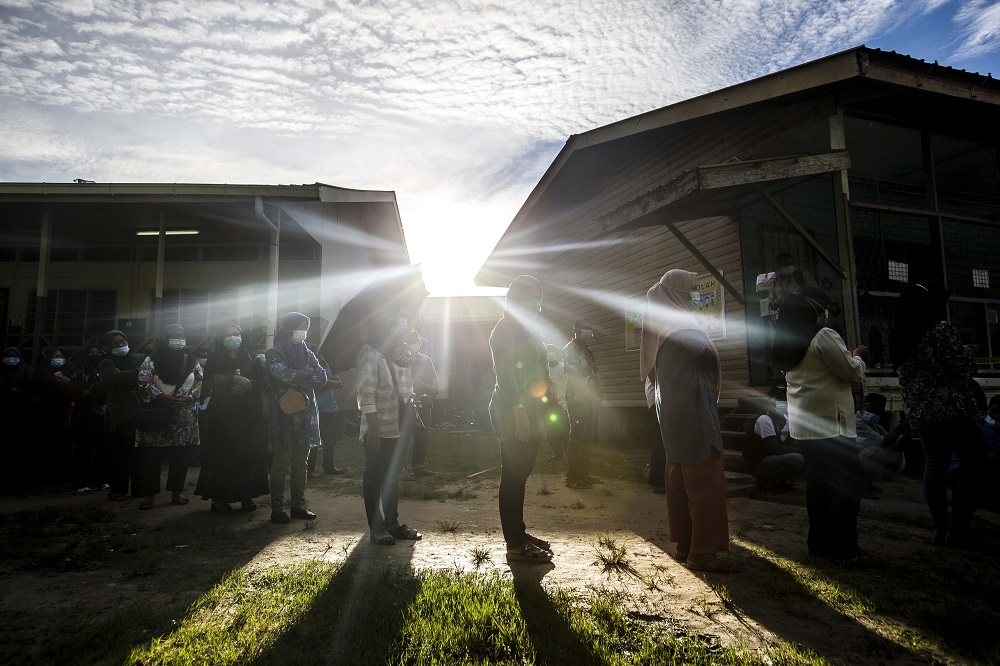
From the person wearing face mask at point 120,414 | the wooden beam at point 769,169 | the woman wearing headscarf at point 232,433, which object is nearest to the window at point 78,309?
the person wearing face mask at point 120,414

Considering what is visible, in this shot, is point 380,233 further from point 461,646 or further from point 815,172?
point 461,646

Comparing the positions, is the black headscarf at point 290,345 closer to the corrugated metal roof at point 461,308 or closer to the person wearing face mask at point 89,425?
the person wearing face mask at point 89,425

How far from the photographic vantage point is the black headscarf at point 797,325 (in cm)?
396

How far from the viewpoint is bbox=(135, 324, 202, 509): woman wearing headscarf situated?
611cm

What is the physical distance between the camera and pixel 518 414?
3.90 meters

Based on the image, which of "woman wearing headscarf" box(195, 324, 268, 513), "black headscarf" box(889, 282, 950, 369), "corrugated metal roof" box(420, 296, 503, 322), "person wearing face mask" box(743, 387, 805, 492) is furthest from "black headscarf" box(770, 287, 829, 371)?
"corrugated metal roof" box(420, 296, 503, 322)

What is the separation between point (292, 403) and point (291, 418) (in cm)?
23

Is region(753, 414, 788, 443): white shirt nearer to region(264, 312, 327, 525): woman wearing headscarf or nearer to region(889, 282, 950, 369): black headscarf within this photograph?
region(889, 282, 950, 369): black headscarf

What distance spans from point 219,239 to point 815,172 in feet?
46.0

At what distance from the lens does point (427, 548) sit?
4.34m

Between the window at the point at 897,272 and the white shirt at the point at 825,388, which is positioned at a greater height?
the window at the point at 897,272

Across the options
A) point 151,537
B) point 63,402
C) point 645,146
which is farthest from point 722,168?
point 63,402

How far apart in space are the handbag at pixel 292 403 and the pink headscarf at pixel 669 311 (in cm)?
318

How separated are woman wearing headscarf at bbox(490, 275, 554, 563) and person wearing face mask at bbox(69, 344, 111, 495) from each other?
6.02m
